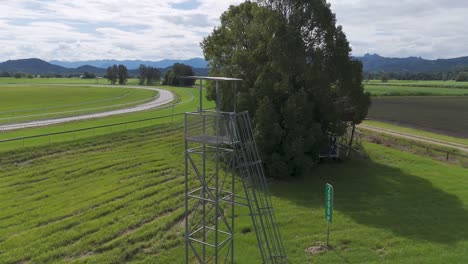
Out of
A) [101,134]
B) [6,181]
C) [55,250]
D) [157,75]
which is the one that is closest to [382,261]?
[55,250]

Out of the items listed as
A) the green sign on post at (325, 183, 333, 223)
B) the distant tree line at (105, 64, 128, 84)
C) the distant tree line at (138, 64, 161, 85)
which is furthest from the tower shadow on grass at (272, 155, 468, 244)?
the distant tree line at (105, 64, 128, 84)

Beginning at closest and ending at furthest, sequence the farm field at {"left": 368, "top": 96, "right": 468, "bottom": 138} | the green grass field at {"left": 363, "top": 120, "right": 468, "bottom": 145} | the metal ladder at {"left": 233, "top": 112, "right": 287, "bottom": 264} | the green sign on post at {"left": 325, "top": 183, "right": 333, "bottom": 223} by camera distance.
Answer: the metal ladder at {"left": 233, "top": 112, "right": 287, "bottom": 264}, the green sign on post at {"left": 325, "top": 183, "right": 333, "bottom": 223}, the green grass field at {"left": 363, "top": 120, "right": 468, "bottom": 145}, the farm field at {"left": 368, "top": 96, "right": 468, "bottom": 138}

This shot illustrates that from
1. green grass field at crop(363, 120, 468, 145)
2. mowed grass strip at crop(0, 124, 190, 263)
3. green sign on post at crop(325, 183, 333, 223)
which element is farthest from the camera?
green grass field at crop(363, 120, 468, 145)

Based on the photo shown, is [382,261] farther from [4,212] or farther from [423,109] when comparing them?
[423,109]

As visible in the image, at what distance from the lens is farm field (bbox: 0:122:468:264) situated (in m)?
16.9

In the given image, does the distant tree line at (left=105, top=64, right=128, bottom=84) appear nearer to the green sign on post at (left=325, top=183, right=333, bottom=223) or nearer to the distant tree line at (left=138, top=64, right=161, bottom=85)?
→ the distant tree line at (left=138, top=64, right=161, bottom=85)

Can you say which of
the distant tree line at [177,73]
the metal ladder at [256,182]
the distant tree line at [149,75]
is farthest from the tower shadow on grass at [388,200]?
the distant tree line at [149,75]

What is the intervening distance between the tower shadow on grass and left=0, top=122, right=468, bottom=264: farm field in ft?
0.20

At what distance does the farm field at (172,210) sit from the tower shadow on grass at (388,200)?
6cm

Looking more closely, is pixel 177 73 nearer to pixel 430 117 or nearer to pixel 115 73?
pixel 115 73

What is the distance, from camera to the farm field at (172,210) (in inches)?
665

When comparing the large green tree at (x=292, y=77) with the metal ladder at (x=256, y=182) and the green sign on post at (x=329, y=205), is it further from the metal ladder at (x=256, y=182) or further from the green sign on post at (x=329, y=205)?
the metal ladder at (x=256, y=182)

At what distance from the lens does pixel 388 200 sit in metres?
23.4

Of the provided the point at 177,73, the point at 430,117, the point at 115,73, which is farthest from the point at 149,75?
the point at 430,117
